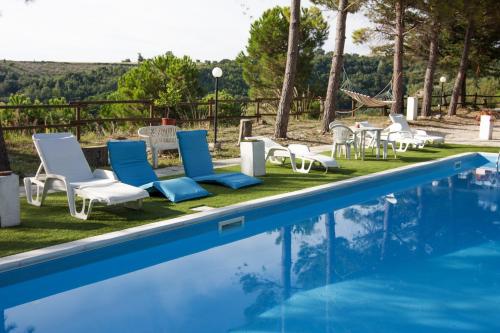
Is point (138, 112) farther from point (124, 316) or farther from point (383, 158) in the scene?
point (124, 316)

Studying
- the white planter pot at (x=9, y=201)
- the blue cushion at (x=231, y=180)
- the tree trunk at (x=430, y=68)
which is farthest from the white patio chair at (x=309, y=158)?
the tree trunk at (x=430, y=68)

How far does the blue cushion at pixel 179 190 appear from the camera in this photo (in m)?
6.87

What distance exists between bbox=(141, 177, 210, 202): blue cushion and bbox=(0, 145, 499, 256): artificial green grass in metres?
0.11

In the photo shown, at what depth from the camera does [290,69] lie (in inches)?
516

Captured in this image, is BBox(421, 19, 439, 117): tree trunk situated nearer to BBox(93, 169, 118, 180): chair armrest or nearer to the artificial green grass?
the artificial green grass

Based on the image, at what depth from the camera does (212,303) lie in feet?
14.4

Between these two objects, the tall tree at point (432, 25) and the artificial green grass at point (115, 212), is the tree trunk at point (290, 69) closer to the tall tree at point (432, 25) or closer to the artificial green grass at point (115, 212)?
the artificial green grass at point (115, 212)

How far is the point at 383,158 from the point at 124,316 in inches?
331

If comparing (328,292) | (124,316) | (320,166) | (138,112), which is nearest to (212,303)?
(124,316)

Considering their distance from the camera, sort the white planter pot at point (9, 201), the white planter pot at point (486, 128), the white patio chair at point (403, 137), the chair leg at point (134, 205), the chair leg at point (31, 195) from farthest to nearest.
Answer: the white planter pot at point (486, 128), the white patio chair at point (403, 137), the chair leg at point (31, 195), the chair leg at point (134, 205), the white planter pot at point (9, 201)

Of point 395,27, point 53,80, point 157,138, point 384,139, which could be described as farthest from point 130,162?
point 53,80

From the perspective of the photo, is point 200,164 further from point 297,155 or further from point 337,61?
point 337,61

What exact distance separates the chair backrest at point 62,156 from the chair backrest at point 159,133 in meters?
2.76

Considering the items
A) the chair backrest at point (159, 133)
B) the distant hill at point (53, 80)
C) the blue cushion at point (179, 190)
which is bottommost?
the blue cushion at point (179, 190)
